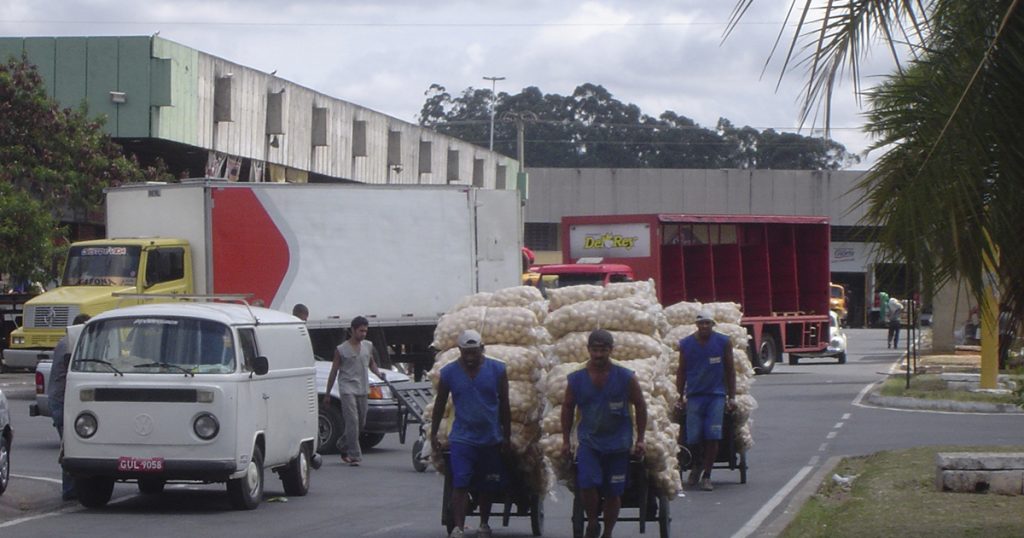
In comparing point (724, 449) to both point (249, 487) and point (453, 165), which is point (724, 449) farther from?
point (453, 165)

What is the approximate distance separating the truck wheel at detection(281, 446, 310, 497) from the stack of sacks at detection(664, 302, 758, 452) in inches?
162

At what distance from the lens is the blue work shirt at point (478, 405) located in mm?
11141

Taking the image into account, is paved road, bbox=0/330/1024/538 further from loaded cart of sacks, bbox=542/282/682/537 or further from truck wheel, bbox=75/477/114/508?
loaded cart of sacks, bbox=542/282/682/537

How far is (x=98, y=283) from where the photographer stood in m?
26.7

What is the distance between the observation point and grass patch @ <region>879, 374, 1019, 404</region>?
87.0 feet

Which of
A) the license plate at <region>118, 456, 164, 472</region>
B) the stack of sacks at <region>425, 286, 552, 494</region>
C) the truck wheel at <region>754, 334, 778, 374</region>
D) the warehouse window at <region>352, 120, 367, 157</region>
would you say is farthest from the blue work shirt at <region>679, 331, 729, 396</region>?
the warehouse window at <region>352, 120, 367, 157</region>

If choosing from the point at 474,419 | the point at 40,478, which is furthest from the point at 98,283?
the point at 474,419

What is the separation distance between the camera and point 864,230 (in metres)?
10.2

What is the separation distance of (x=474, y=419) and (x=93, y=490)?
4570 millimetres

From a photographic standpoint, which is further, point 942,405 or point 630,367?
point 942,405

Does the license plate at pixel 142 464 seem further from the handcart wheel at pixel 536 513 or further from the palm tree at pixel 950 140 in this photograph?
the palm tree at pixel 950 140

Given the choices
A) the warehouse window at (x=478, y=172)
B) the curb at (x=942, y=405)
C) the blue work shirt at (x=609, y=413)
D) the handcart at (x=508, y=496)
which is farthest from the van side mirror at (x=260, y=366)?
the warehouse window at (x=478, y=172)

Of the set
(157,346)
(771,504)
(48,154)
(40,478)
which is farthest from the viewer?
(48,154)

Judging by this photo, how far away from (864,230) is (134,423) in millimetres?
6769
